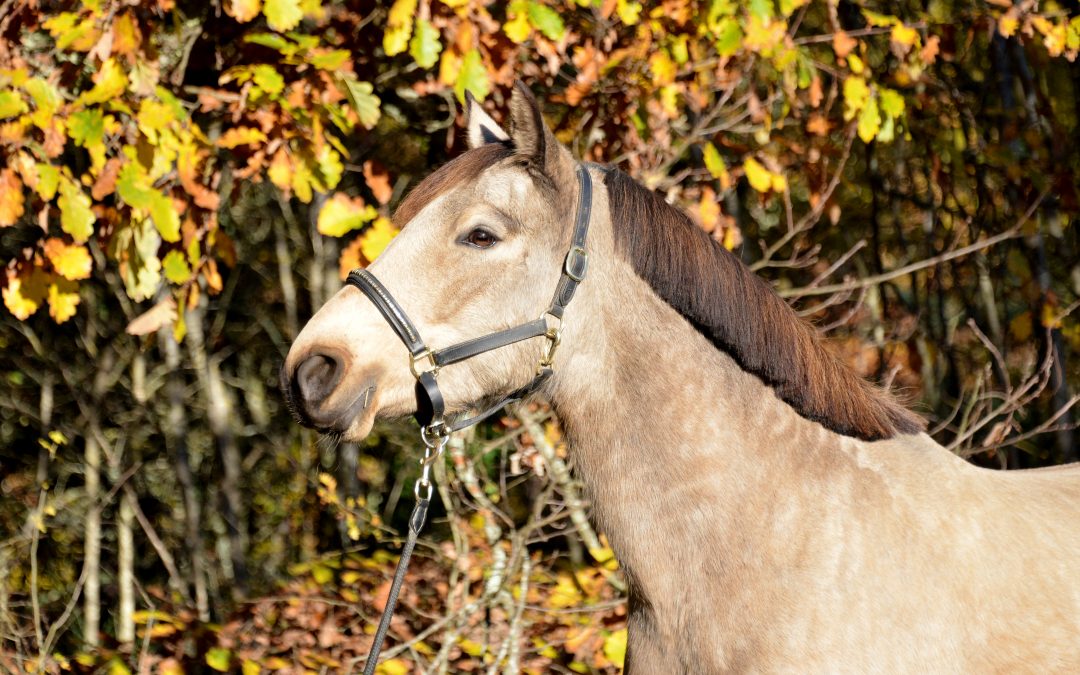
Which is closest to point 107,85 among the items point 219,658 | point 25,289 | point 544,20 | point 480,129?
point 25,289

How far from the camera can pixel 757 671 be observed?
2.23 metres

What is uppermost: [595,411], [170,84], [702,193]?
[170,84]

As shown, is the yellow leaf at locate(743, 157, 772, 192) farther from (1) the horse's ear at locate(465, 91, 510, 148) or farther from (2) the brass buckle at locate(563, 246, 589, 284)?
(2) the brass buckle at locate(563, 246, 589, 284)

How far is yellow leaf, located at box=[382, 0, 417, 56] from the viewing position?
3.66 metres

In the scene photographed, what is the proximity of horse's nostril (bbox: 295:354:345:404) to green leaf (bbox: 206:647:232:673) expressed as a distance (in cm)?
312

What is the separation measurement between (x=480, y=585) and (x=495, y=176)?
3736mm

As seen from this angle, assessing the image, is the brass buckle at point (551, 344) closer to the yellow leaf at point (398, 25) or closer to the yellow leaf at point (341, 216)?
the yellow leaf at point (341, 216)

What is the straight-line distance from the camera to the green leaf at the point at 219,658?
482 cm

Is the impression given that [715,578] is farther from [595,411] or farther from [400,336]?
[400,336]

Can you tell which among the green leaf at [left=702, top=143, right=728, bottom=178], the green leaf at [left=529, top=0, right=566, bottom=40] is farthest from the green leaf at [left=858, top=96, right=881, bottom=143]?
the green leaf at [left=529, top=0, right=566, bottom=40]

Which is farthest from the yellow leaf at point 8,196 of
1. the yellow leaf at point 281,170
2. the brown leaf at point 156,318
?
the yellow leaf at point 281,170

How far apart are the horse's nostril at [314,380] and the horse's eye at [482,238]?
46cm

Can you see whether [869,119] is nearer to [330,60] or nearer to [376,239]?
[376,239]

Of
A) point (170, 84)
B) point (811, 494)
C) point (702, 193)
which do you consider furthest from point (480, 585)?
point (811, 494)
